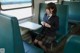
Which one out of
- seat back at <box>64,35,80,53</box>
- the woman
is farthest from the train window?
seat back at <box>64,35,80,53</box>

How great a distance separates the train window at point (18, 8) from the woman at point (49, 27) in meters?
0.48

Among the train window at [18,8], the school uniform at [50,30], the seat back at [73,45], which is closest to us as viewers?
the seat back at [73,45]

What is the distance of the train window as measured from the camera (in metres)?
2.25

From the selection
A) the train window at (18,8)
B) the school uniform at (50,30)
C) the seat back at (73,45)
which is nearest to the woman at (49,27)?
the school uniform at (50,30)

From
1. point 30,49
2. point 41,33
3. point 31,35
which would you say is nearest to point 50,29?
point 41,33

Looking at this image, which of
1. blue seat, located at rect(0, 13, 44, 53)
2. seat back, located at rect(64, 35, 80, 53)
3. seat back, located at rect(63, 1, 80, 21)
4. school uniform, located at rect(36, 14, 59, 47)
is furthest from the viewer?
seat back, located at rect(63, 1, 80, 21)

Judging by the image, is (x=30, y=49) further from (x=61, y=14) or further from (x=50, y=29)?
Result: (x=61, y=14)

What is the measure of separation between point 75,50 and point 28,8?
6.81 feet

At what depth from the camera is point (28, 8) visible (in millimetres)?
2838

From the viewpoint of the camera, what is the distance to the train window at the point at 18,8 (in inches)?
88.7

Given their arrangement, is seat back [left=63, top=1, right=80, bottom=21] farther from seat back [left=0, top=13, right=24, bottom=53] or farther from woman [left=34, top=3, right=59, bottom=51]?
seat back [left=0, top=13, right=24, bottom=53]

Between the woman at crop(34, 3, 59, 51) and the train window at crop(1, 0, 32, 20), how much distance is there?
48cm

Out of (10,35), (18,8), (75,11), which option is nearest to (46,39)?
(18,8)

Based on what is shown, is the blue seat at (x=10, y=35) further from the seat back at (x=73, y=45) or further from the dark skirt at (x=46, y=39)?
the dark skirt at (x=46, y=39)
